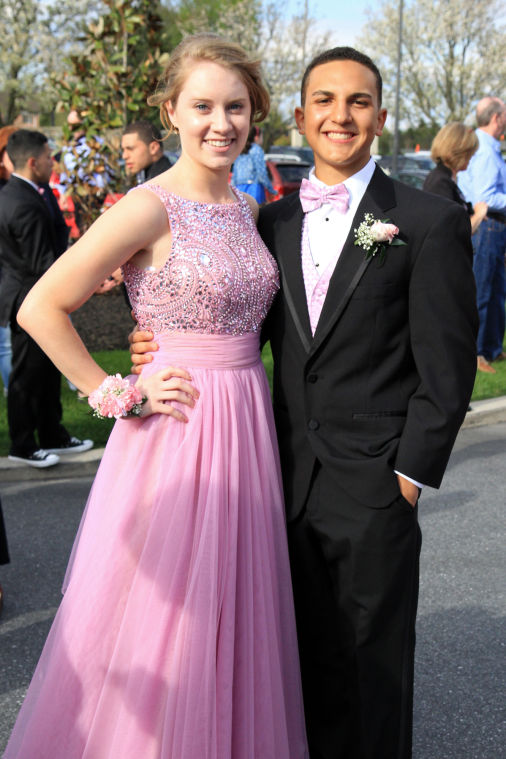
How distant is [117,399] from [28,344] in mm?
4163

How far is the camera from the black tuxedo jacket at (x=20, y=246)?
685 centimetres

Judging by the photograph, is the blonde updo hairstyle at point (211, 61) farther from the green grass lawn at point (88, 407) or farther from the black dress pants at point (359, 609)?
the green grass lawn at point (88, 407)

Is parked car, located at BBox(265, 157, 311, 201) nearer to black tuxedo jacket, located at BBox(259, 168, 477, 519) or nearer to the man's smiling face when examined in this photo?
the man's smiling face

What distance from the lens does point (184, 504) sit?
273 cm

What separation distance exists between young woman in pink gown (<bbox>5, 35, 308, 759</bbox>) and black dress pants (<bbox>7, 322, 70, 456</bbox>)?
396 centimetres

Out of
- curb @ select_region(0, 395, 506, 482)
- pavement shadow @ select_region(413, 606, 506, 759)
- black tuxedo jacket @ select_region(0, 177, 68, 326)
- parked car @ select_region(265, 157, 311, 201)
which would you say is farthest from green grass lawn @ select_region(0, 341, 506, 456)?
parked car @ select_region(265, 157, 311, 201)

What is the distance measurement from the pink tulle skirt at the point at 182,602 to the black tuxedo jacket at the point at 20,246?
424 centimetres

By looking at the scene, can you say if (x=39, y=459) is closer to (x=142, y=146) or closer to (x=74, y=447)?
(x=74, y=447)

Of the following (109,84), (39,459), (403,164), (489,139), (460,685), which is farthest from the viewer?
(403,164)

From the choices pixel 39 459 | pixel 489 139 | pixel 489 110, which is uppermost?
pixel 489 110

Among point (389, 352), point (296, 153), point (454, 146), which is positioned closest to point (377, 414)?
point (389, 352)

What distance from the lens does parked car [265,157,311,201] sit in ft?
69.8

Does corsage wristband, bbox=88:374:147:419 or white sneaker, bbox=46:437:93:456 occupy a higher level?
corsage wristband, bbox=88:374:147:419

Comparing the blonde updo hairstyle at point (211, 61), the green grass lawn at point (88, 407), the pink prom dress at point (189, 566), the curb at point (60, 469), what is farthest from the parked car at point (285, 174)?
the pink prom dress at point (189, 566)
